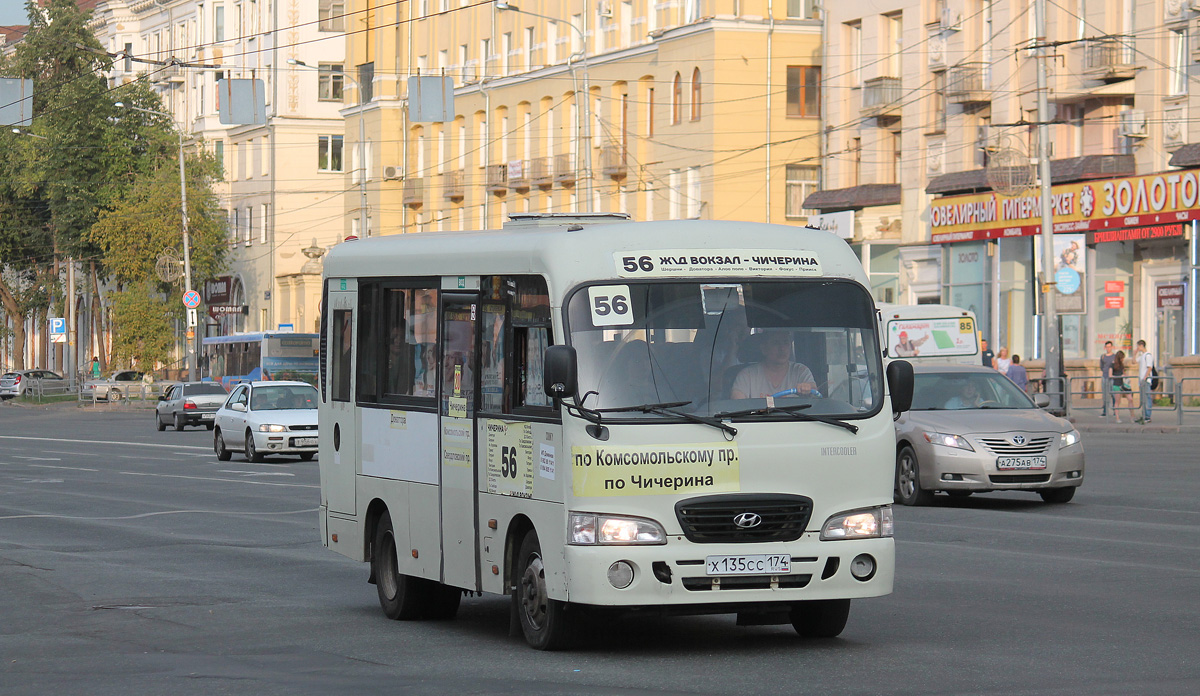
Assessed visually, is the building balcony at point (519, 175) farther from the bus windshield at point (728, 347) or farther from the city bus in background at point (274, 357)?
the bus windshield at point (728, 347)

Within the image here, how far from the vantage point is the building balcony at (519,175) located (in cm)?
7069

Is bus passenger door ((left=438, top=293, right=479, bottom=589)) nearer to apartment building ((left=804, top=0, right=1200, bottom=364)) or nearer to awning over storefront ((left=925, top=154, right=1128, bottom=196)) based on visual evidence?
apartment building ((left=804, top=0, right=1200, bottom=364))

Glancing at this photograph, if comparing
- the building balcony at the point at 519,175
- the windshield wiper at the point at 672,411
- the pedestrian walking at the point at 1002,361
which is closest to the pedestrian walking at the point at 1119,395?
the pedestrian walking at the point at 1002,361

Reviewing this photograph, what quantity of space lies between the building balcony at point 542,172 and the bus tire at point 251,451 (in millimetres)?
35733

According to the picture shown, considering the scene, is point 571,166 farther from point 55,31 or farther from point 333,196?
point 55,31

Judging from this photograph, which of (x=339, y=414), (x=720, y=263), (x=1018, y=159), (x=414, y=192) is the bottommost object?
(x=339, y=414)

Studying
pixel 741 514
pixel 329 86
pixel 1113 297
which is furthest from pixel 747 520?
pixel 329 86

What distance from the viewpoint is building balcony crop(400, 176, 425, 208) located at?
7956 centimetres

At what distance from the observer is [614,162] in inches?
2552

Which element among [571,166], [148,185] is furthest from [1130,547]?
[148,185]

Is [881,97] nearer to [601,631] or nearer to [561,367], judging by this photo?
[601,631]

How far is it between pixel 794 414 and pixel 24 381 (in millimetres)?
82532

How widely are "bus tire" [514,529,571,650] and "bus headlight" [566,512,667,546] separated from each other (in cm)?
38

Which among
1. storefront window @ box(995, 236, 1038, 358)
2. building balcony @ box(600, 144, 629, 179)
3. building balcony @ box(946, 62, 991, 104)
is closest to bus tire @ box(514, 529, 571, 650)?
storefront window @ box(995, 236, 1038, 358)
